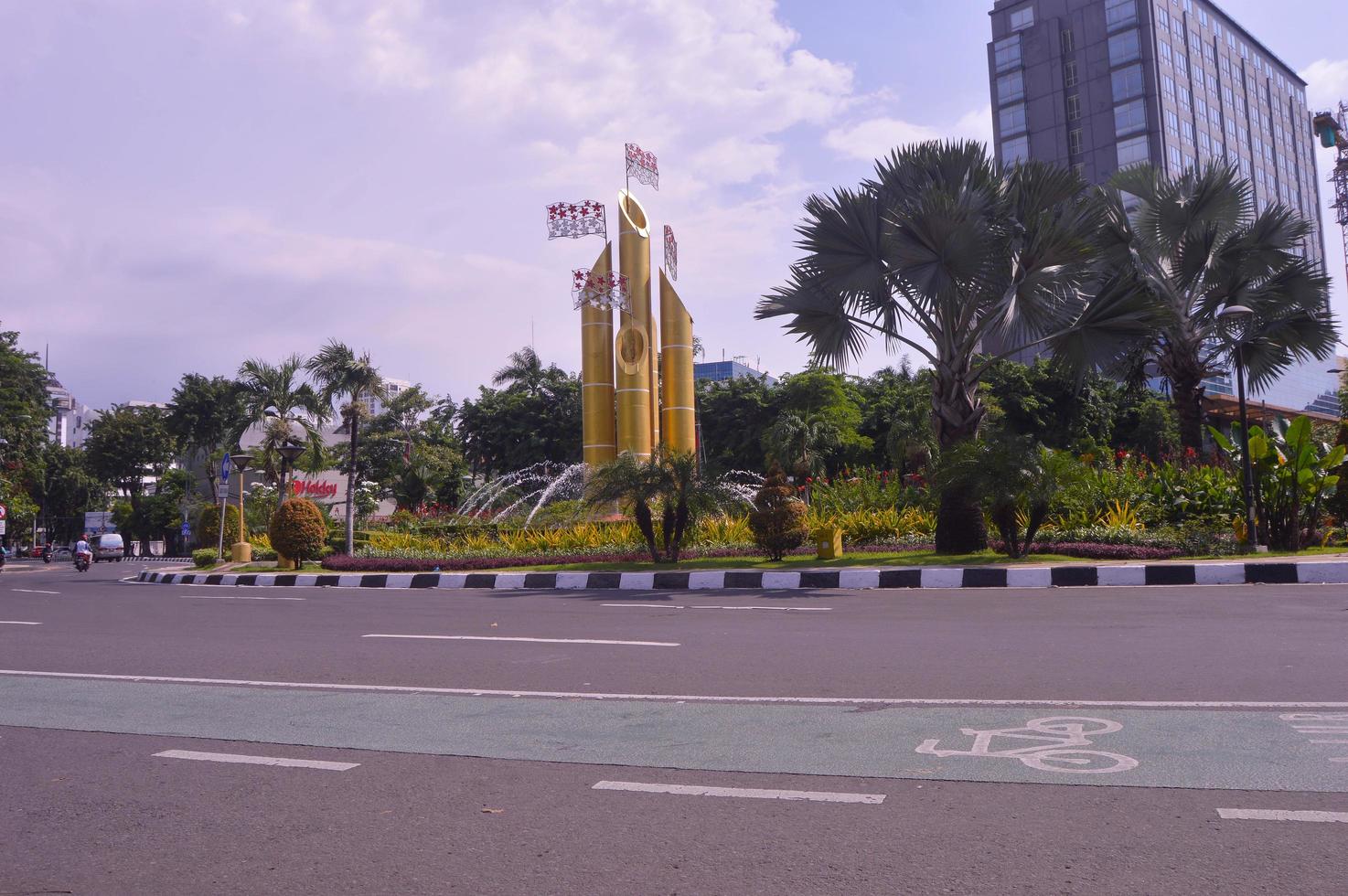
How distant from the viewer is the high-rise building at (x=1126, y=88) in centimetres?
6806

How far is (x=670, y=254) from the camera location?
3347cm

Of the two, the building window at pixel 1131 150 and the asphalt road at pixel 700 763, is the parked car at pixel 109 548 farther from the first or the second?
the building window at pixel 1131 150

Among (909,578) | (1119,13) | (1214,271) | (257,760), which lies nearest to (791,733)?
(257,760)

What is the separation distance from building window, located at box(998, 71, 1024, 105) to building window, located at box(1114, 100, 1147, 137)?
7.02 meters

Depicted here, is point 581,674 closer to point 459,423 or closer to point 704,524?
point 704,524

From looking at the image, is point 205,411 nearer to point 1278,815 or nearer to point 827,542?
point 827,542

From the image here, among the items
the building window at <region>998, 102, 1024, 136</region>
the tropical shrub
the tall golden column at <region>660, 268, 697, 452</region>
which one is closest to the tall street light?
the tropical shrub

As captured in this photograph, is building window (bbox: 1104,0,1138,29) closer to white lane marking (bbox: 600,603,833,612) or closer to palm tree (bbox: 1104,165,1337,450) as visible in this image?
palm tree (bbox: 1104,165,1337,450)

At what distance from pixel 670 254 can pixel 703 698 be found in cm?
2821

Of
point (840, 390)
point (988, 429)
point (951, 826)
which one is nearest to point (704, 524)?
point (988, 429)

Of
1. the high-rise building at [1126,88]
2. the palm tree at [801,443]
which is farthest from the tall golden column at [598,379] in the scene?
the high-rise building at [1126,88]

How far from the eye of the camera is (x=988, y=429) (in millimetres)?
16828

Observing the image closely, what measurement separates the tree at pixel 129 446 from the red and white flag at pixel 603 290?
39.2m

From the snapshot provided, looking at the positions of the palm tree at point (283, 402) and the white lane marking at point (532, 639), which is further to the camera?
the palm tree at point (283, 402)
